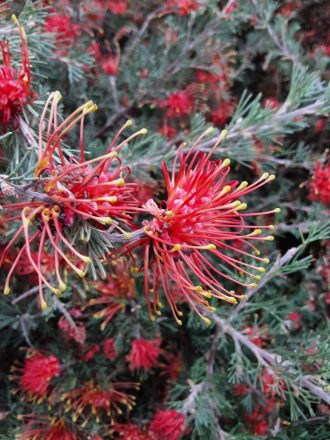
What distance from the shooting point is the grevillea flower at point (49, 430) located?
925 mm

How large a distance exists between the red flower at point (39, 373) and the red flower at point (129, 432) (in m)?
0.17

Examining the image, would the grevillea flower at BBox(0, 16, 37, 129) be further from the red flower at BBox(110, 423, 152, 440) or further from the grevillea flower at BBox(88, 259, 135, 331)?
the red flower at BBox(110, 423, 152, 440)

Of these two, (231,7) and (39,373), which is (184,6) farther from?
(39,373)

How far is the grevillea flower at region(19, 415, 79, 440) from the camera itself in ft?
3.03

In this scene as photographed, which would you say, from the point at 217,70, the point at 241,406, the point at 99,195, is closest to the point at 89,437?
the point at 241,406

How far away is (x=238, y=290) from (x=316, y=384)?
338 millimetres

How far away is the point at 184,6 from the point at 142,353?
2.84ft

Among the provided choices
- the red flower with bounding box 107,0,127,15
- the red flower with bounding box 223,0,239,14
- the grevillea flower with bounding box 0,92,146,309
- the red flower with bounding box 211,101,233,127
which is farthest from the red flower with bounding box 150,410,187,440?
the red flower with bounding box 107,0,127,15

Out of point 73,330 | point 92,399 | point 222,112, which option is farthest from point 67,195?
point 222,112

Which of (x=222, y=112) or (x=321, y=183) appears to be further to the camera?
(x=222, y=112)

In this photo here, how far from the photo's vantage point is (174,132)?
1177 millimetres

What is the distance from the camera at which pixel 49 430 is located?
94cm

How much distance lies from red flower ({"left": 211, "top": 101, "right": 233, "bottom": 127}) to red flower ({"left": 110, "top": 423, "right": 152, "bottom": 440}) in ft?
2.59

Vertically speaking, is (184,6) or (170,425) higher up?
(184,6)
